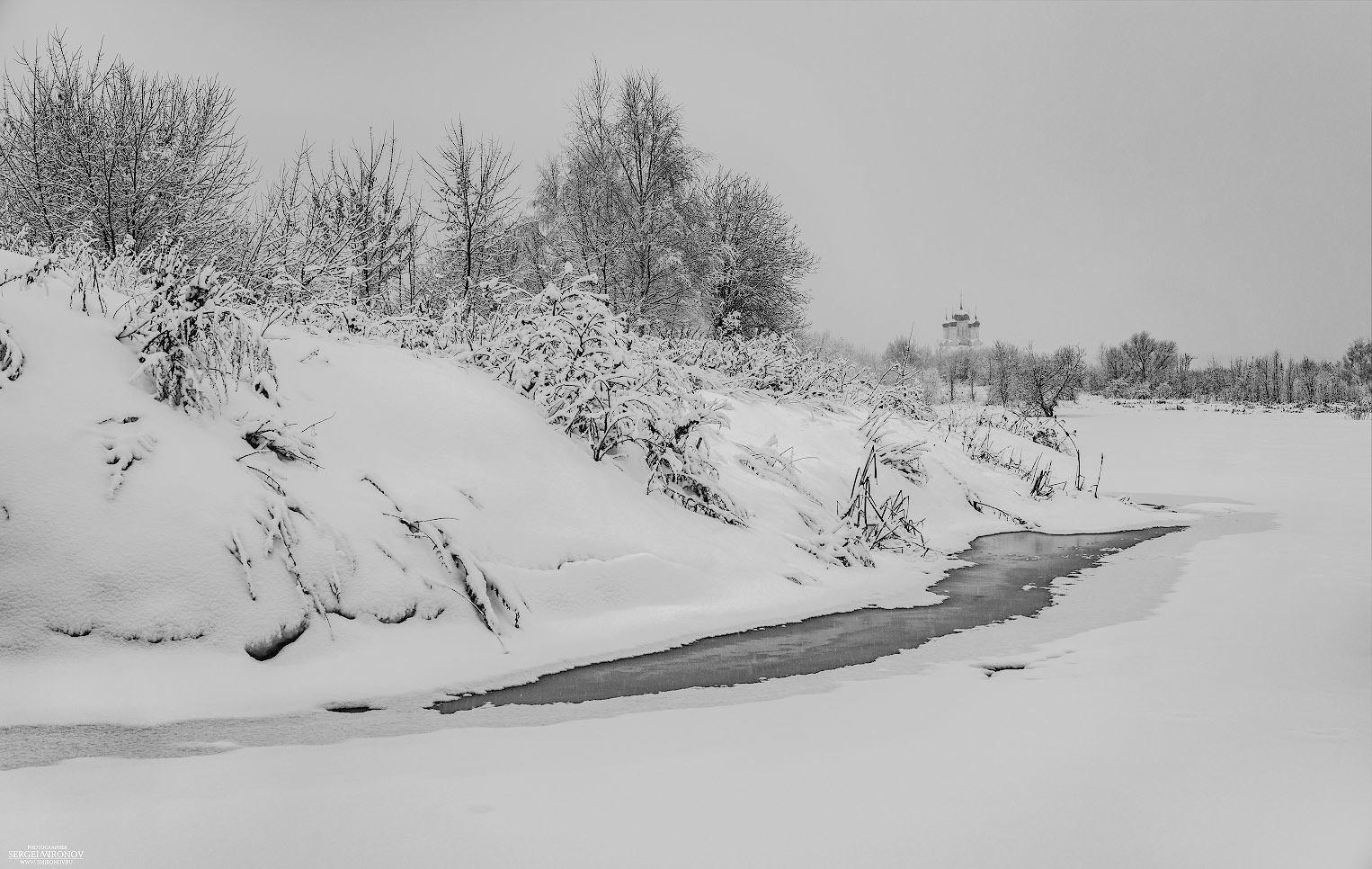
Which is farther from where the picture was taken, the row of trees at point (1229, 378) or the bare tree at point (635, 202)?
the row of trees at point (1229, 378)

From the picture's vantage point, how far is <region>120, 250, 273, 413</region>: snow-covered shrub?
367 centimetres

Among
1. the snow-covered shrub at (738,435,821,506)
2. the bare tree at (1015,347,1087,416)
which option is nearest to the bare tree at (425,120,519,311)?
the snow-covered shrub at (738,435,821,506)

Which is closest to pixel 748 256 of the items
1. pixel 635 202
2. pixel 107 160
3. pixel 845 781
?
pixel 635 202

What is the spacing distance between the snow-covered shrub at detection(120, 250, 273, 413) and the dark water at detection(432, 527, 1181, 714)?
2042 mm

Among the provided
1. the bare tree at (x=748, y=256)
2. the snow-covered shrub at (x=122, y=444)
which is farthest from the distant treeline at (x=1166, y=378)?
the snow-covered shrub at (x=122, y=444)

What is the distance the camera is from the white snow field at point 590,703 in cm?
178

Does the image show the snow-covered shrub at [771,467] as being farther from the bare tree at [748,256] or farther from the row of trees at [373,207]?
the bare tree at [748,256]

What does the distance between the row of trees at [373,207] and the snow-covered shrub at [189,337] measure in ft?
2.94

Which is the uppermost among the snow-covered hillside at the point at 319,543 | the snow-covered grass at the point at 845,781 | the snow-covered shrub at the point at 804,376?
the snow-covered shrub at the point at 804,376

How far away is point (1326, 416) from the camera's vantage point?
3003 cm

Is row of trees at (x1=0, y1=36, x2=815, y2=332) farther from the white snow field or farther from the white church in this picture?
the white church

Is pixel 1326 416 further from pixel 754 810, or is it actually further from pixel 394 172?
pixel 754 810

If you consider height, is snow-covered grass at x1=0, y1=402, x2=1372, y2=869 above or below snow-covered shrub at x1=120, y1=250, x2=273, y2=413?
below

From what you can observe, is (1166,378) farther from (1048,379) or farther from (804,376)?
(804,376)
